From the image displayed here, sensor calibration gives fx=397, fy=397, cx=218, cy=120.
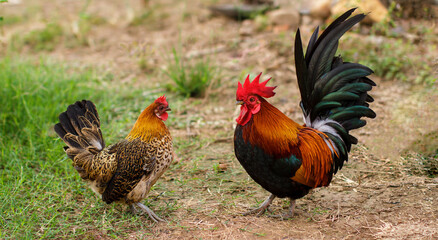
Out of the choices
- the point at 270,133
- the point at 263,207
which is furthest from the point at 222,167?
the point at 270,133

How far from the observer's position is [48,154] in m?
4.63

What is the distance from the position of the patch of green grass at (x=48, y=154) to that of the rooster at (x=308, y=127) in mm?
1278

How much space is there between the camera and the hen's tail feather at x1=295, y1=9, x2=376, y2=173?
3545 mm

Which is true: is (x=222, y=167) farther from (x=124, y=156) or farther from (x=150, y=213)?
(x=124, y=156)

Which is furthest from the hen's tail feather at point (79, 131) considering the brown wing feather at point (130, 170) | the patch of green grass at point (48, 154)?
the patch of green grass at point (48, 154)

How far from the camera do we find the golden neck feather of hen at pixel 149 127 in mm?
3719

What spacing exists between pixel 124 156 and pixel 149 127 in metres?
0.35

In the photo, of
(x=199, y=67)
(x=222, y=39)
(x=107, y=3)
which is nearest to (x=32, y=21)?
(x=107, y=3)

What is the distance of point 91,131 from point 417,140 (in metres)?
3.71

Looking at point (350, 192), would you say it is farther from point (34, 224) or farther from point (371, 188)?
point (34, 224)

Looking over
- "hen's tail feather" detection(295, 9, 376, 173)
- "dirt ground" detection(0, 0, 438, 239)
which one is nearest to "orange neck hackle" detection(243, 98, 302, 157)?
"hen's tail feather" detection(295, 9, 376, 173)

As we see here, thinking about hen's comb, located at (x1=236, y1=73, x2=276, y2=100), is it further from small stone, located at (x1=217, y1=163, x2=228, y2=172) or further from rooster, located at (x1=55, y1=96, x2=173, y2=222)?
small stone, located at (x1=217, y1=163, x2=228, y2=172)

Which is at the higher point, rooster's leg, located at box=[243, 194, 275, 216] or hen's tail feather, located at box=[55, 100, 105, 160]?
hen's tail feather, located at box=[55, 100, 105, 160]

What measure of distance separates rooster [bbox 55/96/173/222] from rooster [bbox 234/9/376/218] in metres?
0.76
